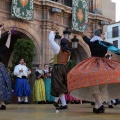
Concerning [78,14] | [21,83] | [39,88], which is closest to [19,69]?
[21,83]

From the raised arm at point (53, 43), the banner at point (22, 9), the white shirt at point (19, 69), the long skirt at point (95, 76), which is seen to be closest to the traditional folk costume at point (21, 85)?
the white shirt at point (19, 69)

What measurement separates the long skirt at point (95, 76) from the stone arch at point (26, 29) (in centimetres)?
865

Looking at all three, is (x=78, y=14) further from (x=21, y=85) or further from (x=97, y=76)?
(x=97, y=76)

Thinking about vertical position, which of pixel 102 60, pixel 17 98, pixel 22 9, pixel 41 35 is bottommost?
pixel 17 98

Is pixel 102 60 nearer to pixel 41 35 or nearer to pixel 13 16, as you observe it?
pixel 13 16

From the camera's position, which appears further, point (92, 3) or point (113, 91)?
point (92, 3)

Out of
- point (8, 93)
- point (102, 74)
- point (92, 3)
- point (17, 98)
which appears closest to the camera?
point (102, 74)

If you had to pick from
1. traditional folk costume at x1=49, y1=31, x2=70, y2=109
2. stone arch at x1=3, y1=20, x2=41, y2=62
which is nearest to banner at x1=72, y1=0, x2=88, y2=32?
stone arch at x1=3, y1=20, x2=41, y2=62

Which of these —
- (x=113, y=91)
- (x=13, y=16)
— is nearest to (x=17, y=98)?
(x=13, y=16)

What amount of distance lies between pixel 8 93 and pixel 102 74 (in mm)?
2262

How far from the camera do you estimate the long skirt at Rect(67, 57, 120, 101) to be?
17.0ft

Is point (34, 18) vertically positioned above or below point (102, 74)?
above

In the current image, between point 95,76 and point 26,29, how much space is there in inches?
378

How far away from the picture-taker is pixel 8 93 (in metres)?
6.57
